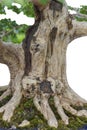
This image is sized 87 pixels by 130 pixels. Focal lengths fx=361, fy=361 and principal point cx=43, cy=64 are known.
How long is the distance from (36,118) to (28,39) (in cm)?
41

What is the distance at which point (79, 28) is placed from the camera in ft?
6.23

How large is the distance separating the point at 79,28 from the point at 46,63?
264 mm

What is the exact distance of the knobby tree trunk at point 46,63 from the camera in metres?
1.76

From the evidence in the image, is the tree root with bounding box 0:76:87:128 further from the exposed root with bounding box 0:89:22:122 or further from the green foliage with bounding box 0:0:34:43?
the green foliage with bounding box 0:0:34:43

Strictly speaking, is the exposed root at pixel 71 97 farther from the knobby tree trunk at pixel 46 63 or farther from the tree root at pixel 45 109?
the tree root at pixel 45 109

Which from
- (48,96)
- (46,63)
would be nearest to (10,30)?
(46,63)

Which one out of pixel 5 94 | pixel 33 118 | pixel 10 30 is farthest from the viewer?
pixel 10 30

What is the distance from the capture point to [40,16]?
1.78 meters

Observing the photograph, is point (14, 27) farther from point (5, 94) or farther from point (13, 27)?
point (5, 94)

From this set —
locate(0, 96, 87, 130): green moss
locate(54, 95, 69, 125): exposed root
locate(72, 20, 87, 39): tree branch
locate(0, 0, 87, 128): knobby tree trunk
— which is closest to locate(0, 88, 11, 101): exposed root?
locate(0, 0, 87, 128): knobby tree trunk

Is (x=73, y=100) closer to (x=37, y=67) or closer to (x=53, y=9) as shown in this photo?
(x=37, y=67)

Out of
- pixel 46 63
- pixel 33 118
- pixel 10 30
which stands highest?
pixel 10 30

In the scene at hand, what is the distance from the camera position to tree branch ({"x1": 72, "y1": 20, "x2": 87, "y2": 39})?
1885mm

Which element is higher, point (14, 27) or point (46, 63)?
point (14, 27)
